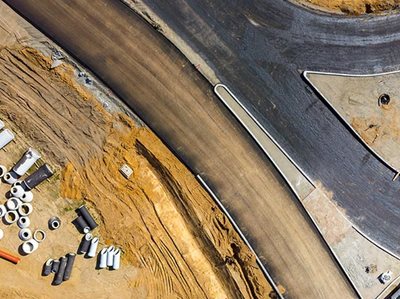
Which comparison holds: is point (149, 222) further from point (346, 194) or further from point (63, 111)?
point (346, 194)

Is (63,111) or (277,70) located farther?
(277,70)

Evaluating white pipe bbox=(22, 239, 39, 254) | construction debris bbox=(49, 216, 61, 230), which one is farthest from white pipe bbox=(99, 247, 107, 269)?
white pipe bbox=(22, 239, 39, 254)

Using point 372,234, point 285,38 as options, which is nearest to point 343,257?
point 372,234

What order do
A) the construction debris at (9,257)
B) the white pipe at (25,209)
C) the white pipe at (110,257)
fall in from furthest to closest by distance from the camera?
the white pipe at (110,257) < the white pipe at (25,209) < the construction debris at (9,257)

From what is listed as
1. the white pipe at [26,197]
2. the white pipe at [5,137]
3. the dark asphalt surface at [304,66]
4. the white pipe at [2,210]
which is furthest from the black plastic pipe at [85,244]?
the dark asphalt surface at [304,66]

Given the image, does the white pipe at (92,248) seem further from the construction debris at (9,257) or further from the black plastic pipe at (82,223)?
the construction debris at (9,257)
